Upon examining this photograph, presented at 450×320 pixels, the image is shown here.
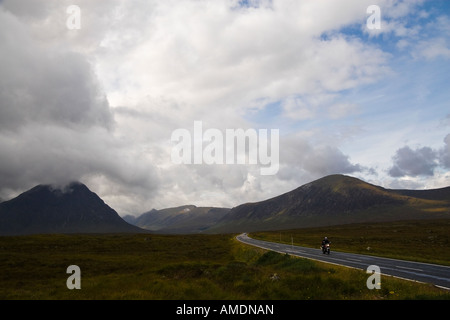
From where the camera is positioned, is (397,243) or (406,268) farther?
(397,243)

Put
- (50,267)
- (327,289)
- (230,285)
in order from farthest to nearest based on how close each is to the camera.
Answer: (50,267)
(230,285)
(327,289)

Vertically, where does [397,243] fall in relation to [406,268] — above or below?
below

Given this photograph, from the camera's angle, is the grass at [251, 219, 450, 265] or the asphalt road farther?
the grass at [251, 219, 450, 265]

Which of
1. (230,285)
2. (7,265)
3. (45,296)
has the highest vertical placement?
(230,285)

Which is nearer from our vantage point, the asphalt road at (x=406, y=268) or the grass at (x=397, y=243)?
the asphalt road at (x=406, y=268)

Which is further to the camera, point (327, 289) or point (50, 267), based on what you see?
point (50, 267)

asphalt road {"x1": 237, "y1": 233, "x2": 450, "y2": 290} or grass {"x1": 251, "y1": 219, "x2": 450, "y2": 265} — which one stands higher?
asphalt road {"x1": 237, "y1": 233, "x2": 450, "y2": 290}

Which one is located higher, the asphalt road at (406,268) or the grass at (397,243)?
the asphalt road at (406,268)
